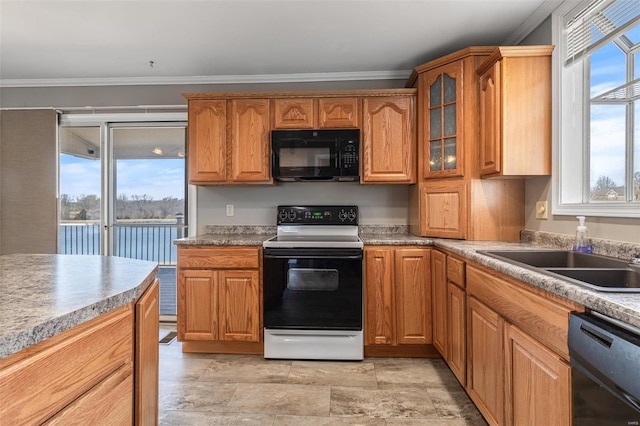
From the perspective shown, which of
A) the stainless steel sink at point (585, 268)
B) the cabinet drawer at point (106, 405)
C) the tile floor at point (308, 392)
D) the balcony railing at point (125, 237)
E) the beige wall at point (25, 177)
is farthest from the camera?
the balcony railing at point (125, 237)

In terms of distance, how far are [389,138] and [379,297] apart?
129 cm

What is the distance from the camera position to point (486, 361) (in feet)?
5.21

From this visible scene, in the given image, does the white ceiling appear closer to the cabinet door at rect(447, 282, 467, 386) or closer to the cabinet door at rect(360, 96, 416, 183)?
the cabinet door at rect(360, 96, 416, 183)

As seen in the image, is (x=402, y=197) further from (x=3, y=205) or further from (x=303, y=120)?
(x=3, y=205)

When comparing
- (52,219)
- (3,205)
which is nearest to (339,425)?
(52,219)

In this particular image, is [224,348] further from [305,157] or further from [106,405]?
[106,405]

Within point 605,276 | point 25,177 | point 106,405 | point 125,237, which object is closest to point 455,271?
point 605,276

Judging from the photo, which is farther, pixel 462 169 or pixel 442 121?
pixel 442 121

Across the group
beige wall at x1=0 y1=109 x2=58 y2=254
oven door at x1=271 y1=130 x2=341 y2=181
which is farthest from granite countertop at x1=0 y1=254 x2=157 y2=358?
beige wall at x1=0 y1=109 x2=58 y2=254

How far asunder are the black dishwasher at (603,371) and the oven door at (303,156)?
198 centimetres

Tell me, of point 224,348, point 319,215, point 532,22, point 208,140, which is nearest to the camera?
point 532,22

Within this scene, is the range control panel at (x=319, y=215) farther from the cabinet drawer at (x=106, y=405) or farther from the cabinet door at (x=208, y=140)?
the cabinet drawer at (x=106, y=405)

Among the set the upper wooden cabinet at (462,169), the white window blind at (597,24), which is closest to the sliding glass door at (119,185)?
the upper wooden cabinet at (462,169)

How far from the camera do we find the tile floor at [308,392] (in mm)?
1758
